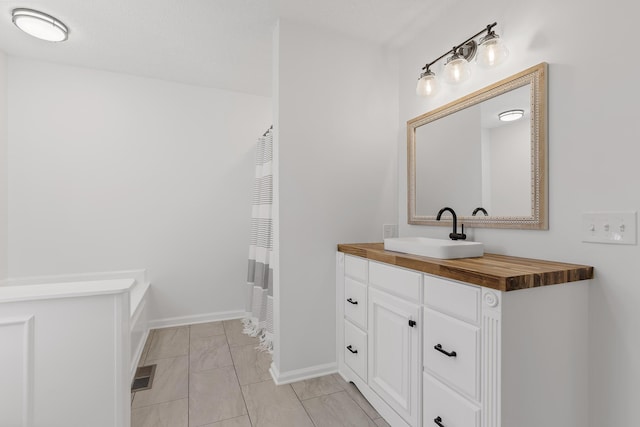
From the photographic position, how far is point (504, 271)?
1.09 m

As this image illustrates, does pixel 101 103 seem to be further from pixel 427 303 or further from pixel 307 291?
pixel 427 303

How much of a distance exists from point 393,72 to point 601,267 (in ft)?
5.95

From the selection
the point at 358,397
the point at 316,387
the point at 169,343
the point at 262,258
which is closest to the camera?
the point at 358,397

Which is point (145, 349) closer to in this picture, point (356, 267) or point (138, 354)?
point (138, 354)

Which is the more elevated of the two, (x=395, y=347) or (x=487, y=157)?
(x=487, y=157)

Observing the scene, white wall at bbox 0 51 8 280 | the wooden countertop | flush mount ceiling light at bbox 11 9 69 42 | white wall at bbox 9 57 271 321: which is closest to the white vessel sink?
the wooden countertop

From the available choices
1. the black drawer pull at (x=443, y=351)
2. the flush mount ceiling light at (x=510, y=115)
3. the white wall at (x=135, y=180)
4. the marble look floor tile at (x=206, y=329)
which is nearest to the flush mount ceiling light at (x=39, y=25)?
the white wall at (x=135, y=180)

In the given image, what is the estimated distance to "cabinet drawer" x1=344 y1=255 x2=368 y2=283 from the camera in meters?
1.80

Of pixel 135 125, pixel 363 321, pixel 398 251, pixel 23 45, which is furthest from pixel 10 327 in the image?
pixel 23 45

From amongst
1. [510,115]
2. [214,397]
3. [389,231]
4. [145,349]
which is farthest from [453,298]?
[145,349]

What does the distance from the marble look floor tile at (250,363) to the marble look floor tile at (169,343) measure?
0.43 m

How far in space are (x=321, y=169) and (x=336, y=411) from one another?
1.46 m

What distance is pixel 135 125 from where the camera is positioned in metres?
2.81

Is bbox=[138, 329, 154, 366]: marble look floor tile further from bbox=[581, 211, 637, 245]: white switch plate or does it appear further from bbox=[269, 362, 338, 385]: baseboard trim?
bbox=[581, 211, 637, 245]: white switch plate
